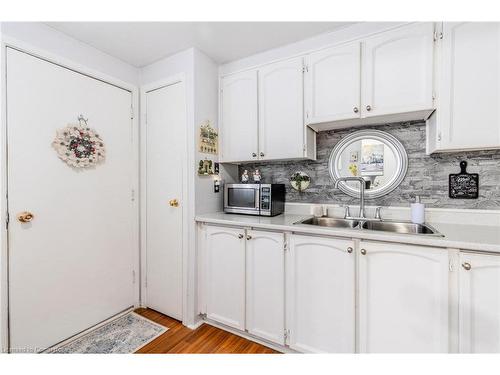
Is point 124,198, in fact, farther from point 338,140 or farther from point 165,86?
point 338,140

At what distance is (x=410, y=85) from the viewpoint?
1.61m

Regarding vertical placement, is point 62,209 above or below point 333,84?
below

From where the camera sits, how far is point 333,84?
72.6 inches

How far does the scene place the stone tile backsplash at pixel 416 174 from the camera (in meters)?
1.68

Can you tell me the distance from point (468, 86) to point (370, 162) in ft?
2.46

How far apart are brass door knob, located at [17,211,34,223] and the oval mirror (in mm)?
2254

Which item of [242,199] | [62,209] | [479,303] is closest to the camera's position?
[479,303]

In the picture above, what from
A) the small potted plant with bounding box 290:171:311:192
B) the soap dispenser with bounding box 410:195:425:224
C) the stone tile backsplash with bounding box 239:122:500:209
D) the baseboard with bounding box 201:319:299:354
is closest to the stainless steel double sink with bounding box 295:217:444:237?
the soap dispenser with bounding box 410:195:425:224

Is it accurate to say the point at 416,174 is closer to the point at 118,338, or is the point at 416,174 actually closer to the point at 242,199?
the point at 242,199

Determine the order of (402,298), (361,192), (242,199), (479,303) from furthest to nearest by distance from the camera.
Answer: (242,199)
(361,192)
(402,298)
(479,303)

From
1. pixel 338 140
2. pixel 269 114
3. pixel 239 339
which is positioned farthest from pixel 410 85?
pixel 239 339

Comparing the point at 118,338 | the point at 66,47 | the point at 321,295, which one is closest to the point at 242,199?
the point at 321,295

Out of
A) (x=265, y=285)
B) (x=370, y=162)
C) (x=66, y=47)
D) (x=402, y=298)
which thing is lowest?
(x=265, y=285)

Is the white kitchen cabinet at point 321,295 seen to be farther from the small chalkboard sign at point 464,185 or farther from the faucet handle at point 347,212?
the small chalkboard sign at point 464,185
